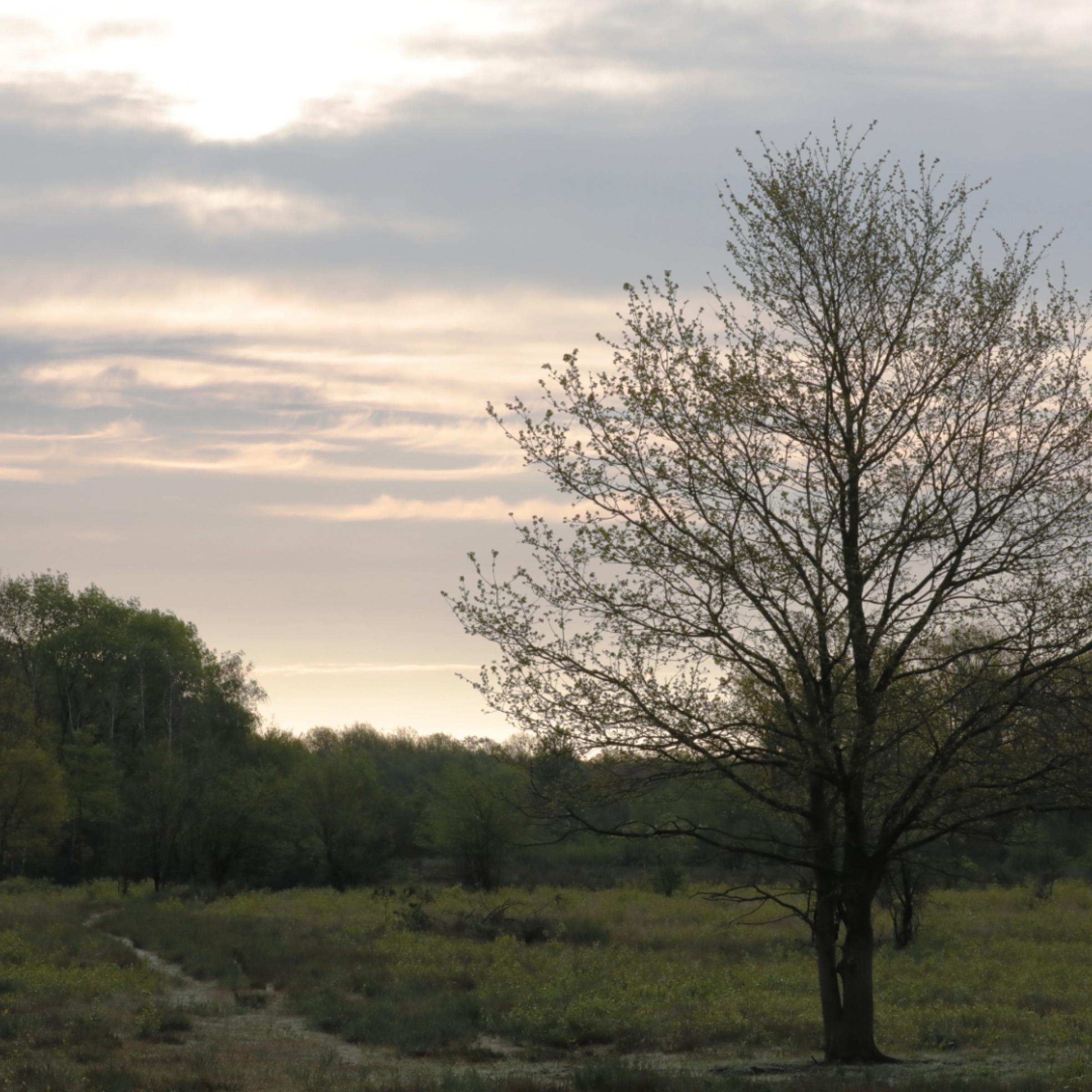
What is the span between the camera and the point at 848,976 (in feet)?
49.6

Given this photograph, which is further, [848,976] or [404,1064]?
[404,1064]

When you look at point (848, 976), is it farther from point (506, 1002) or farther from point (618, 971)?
point (618, 971)

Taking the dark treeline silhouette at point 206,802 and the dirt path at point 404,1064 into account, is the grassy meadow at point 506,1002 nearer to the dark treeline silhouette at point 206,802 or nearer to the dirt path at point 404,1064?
the dirt path at point 404,1064

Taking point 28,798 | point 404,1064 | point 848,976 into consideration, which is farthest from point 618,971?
point 28,798

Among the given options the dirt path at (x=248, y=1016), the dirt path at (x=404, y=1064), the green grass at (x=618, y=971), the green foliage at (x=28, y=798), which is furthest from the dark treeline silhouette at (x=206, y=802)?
the dirt path at (x=404, y=1064)

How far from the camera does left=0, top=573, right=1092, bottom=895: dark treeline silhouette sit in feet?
194

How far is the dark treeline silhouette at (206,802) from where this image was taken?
59.2 meters

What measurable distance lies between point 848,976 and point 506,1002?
945 centimetres

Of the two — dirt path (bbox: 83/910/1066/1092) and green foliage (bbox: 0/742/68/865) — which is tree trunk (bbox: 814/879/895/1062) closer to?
dirt path (bbox: 83/910/1066/1092)

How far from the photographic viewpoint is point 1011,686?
13.8 meters

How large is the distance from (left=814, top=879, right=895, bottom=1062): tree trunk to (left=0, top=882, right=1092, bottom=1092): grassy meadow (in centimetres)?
55

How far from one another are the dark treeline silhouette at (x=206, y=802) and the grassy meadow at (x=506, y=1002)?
10.7 meters

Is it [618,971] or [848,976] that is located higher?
[848,976]

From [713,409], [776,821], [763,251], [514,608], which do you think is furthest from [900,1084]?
[776,821]
